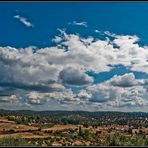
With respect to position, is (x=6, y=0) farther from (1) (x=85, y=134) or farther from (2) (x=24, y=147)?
(1) (x=85, y=134)

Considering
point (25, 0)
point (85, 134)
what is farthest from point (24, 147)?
point (85, 134)

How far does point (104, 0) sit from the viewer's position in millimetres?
27141

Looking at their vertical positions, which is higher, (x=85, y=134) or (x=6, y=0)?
(x=6, y=0)

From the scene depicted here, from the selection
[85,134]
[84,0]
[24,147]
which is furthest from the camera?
[85,134]

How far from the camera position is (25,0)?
27.2 m

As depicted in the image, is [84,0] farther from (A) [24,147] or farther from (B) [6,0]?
(A) [24,147]

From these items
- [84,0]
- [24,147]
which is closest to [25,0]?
[84,0]

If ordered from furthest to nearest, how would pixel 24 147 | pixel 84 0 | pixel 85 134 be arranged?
pixel 85 134
pixel 84 0
pixel 24 147

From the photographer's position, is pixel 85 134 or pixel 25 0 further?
pixel 85 134

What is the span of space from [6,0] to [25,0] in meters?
1.73

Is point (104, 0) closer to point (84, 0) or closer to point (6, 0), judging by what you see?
point (84, 0)

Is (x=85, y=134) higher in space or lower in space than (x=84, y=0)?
lower

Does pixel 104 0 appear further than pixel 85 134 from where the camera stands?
No

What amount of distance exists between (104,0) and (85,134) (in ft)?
511
